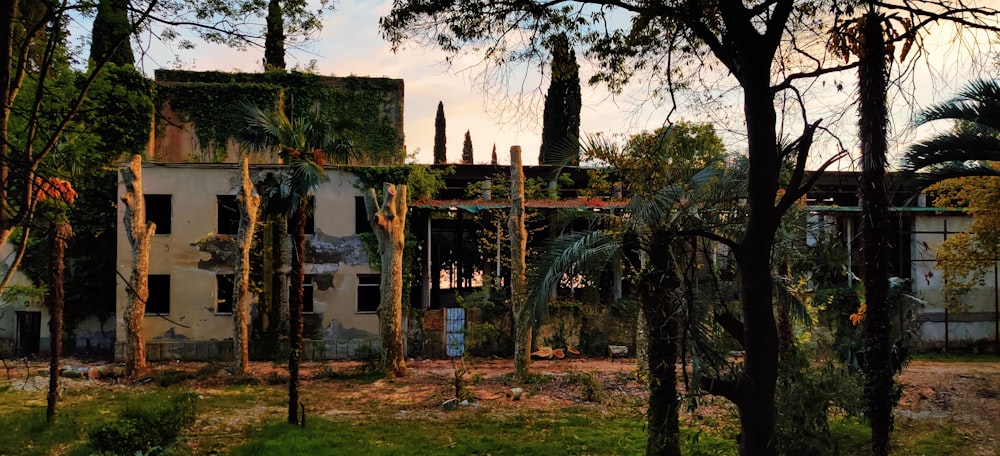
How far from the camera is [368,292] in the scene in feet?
66.4

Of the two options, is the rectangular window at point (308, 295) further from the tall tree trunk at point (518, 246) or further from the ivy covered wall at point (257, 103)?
the tall tree trunk at point (518, 246)

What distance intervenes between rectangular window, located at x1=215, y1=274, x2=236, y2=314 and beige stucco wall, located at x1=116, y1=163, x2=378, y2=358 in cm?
12

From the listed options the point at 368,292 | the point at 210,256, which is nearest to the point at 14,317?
the point at 210,256

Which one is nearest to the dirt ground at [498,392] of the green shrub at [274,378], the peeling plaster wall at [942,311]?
the green shrub at [274,378]

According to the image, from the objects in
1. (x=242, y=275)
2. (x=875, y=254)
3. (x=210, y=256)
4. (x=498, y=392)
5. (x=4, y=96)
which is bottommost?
(x=498, y=392)

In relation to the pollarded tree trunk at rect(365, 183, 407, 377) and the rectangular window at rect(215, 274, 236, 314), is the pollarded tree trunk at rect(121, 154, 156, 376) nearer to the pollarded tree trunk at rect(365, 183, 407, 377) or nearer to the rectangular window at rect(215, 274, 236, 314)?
the rectangular window at rect(215, 274, 236, 314)

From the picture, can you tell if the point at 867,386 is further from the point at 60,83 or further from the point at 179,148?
the point at 179,148

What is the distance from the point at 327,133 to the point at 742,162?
25.5ft

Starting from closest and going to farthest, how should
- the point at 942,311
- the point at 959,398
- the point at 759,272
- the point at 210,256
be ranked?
the point at 759,272 < the point at 959,398 < the point at 210,256 < the point at 942,311

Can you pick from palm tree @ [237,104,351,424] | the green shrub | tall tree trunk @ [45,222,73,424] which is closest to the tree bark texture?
palm tree @ [237,104,351,424]

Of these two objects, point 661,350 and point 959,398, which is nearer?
point 661,350

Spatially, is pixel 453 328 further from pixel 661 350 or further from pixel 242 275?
pixel 661 350

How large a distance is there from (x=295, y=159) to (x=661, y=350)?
7805 millimetres

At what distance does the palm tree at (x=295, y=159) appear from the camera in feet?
36.7
